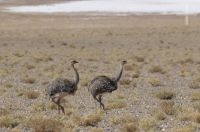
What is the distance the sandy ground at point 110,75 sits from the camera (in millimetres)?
14641

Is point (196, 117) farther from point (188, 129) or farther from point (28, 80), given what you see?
point (28, 80)

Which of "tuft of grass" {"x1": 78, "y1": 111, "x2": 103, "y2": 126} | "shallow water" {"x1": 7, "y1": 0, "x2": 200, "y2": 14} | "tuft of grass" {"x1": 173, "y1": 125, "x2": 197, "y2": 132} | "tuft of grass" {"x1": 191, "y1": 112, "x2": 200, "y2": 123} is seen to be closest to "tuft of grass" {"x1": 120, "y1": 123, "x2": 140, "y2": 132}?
"tuft of grass" {"x1": 173, "y1": 125, "x2": 197, "y2": 132}

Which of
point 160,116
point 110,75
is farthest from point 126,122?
point 110,75

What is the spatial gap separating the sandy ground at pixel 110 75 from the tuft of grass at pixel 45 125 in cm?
7

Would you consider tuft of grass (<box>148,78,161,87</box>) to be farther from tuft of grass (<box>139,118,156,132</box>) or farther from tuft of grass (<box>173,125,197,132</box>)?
tuft of grass (<box>173,125,197,132</box>)

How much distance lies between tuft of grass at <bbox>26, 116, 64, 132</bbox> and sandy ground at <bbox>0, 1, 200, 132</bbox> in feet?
0.22

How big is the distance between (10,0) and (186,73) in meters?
133

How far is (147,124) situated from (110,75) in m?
13.4

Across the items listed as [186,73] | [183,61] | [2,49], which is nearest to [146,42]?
[2,49]

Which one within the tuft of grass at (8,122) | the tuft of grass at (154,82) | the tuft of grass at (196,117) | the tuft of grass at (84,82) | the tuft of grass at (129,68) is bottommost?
the tuft of grass at (129,68)

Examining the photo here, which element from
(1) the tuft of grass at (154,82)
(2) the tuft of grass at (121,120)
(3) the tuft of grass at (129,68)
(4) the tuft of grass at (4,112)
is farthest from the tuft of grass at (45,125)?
(3) the tuft of grass at (129,68)

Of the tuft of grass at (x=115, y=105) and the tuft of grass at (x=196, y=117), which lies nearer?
the tuft of grass at (x=196, y=117)

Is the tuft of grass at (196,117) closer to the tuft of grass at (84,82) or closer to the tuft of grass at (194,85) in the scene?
the tuft of grass at (194,85)

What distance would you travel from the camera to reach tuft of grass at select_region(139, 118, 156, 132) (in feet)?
44.8
